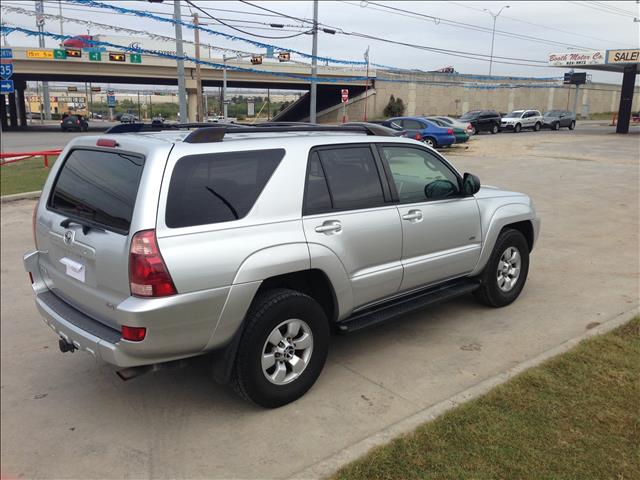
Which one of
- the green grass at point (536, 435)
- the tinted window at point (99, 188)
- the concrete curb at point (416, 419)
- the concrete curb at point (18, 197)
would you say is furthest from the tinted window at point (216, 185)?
the concrete curb at point (18, 197)

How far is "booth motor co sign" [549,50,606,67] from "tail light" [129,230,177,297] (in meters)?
40.2

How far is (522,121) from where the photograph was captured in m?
41.5

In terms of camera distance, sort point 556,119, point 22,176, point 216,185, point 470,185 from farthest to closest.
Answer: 1. point 556,119
2. point 22,176
3. point 470,185
4. point 216,185

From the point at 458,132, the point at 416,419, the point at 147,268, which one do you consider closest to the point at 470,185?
the point at 416,419

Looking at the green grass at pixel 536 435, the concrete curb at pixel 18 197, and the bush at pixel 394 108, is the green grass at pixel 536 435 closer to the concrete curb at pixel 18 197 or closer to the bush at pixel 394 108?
the concrete curb at pixel 18 197

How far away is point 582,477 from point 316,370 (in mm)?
1717

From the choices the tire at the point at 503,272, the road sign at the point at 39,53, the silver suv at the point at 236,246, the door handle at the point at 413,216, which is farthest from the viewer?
the road sign at the point at 39,53

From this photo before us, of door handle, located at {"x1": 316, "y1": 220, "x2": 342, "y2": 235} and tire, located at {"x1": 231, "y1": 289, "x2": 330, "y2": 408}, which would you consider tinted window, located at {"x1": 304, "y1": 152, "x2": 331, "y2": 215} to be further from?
tire, located at {"x1": 231, "y1": 289, "x2": 330, "y2": 408}

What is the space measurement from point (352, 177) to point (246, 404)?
5.91 feet

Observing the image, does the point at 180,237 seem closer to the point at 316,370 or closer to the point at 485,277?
the point at 316,370

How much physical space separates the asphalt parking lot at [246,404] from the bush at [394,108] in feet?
185

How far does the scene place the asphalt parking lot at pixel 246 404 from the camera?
124 inches

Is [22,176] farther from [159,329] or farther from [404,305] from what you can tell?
[159,329]

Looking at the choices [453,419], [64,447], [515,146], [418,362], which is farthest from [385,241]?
[515,146]
